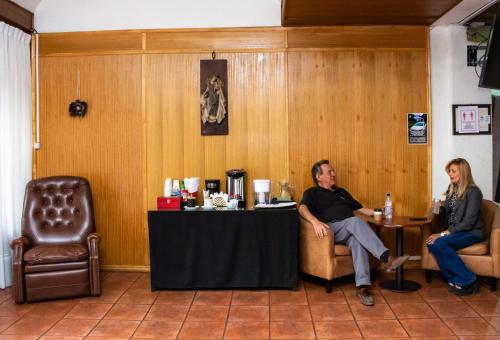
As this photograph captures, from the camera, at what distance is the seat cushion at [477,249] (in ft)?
14.3

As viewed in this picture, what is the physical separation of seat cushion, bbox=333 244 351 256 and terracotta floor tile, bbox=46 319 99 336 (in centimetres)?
218

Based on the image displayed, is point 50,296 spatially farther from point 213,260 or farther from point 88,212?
point 213,260

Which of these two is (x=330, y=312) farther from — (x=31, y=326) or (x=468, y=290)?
(x=31, y=326)

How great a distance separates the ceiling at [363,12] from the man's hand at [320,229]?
80.3 inches

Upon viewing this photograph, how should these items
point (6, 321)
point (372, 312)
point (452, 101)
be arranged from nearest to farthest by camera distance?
point (6, 321), point (372, 312), point (452, 101)

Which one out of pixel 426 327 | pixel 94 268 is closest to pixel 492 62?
pixel 426 327

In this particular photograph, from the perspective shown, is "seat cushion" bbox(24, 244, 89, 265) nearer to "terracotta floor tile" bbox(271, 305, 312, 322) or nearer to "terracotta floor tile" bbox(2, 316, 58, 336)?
"terracotta floor tile" bbox(2, 316, 58, 336)

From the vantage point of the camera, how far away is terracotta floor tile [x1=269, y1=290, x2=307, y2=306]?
4207 millimetres

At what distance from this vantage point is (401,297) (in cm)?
430

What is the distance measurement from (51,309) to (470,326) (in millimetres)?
3409

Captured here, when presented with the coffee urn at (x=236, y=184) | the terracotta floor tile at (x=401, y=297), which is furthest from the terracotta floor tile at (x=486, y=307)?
the coffee urn at (x=236, y=184)

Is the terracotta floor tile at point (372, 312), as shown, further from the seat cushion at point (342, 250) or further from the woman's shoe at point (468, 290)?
the woman's shoe at point (468, 290)

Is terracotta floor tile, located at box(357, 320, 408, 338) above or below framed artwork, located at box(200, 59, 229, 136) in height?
below

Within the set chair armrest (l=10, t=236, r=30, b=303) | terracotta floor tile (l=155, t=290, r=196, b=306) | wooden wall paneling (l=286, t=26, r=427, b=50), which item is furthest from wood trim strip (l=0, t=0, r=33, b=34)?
terracotta floor tile (l=155, t=290, r=196, b=306)
